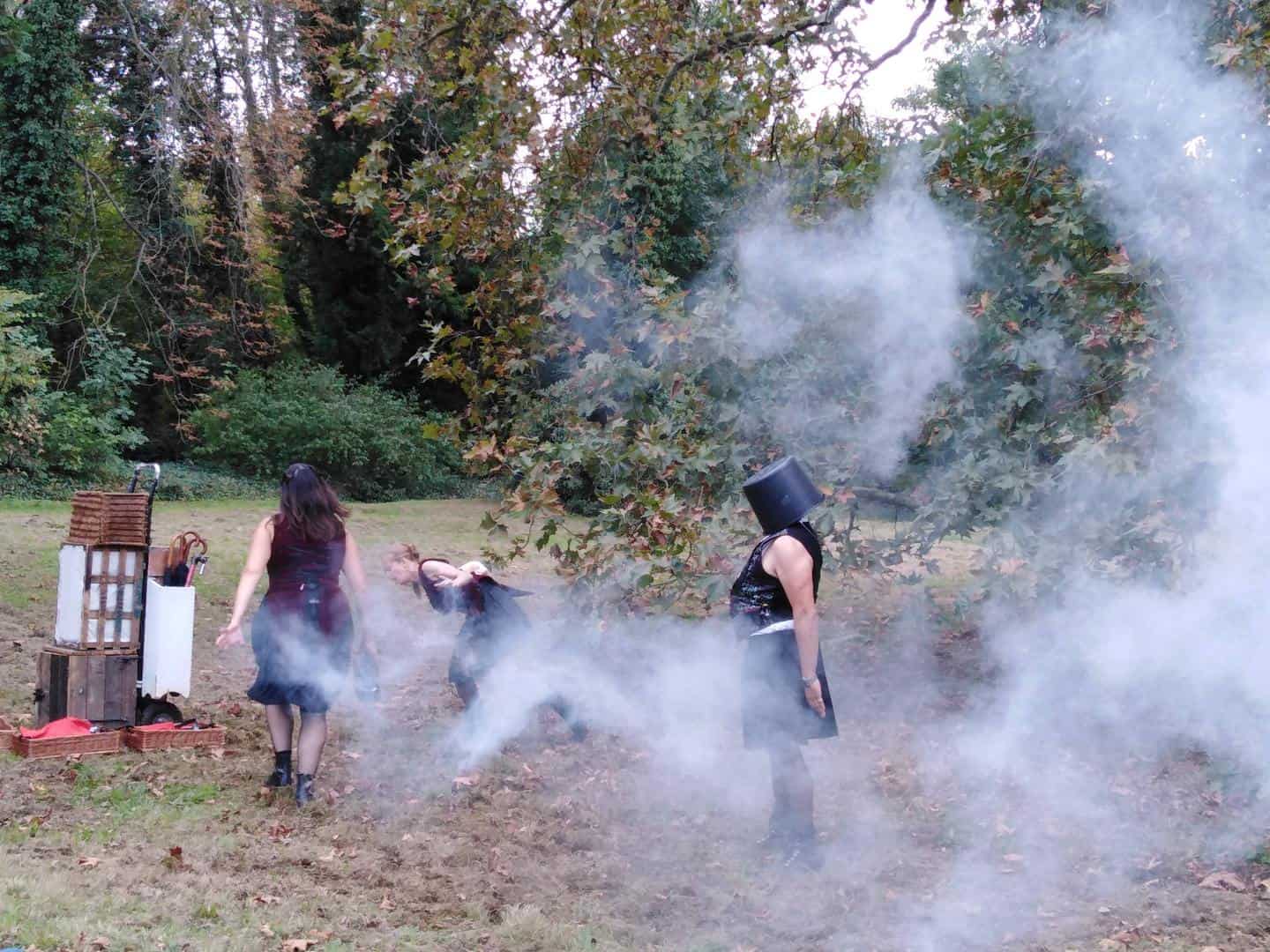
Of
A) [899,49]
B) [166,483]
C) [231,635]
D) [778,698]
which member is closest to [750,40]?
[899,49]

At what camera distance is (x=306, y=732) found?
5645mm

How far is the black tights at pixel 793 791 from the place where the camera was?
5.07m

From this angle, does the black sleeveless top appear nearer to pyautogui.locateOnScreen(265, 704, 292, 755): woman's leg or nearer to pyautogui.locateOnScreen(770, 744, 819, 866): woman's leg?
pyautogui.locateOnScreen(770, 744, 819, 866): woman's leg

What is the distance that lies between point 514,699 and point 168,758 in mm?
1947

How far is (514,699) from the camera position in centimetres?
715

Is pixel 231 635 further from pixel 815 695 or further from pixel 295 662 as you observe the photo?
pixel 815 695

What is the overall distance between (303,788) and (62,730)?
1514mm

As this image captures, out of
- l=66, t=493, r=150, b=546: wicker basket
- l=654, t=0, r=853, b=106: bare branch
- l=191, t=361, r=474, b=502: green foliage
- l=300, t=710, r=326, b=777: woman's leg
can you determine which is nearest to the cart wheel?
l=66, t=493, r=150, b=546: wicker basket

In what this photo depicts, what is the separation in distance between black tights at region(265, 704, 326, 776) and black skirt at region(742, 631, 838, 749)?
2.06 metres

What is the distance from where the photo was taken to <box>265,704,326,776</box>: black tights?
5.62 m

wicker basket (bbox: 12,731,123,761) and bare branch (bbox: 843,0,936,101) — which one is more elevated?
bare branch (bbox: 843,0,936,101)

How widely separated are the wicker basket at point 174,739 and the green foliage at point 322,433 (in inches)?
537

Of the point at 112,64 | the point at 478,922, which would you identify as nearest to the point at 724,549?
the point at 478,922

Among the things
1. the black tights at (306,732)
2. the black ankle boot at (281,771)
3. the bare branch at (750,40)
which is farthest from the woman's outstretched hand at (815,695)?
the bare branch at (750,40)
